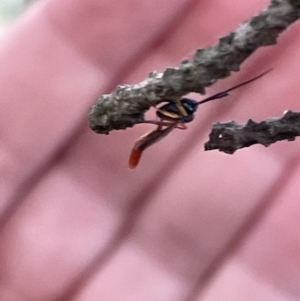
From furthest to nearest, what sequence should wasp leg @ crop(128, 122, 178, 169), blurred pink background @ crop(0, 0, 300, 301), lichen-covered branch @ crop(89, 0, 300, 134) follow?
blurred pink background @ crop(0, 0, 300, 301) → wasp leg @ crop(128, 122, 178, 169) → lichen-covered branch @ crop(89, 0, 300, 134)

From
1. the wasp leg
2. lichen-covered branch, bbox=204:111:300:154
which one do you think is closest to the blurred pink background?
the wasp leg

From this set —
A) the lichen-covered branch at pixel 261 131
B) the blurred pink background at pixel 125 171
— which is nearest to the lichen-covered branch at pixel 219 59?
the lichen-covered branch at pixel 261 131

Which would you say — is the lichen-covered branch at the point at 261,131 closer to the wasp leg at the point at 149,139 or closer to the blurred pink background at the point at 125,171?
the wasp leg at the point at 149,139

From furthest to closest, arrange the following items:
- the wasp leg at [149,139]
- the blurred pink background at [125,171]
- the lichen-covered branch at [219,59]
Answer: the blurred pink background at [125,171], the wasp leg at [149,139], the lichen-covered branch at [219,59]

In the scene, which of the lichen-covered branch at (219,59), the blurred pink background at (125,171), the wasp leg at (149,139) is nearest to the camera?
the lichen-covered branch at (219,59)

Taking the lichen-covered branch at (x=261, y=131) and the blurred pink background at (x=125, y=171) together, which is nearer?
the lichen-covered branch at (x=261, y=131)

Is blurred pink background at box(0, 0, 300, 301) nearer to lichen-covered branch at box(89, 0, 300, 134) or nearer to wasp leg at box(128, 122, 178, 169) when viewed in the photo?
wasp leg at box(128, 122, 178, 169)

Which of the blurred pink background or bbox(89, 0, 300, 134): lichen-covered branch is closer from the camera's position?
bbox(89, 0, 300, 134): lichen-covered branch

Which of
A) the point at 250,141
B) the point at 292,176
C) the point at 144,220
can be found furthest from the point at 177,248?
the point at 250,141

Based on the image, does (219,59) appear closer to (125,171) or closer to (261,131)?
(261,131)

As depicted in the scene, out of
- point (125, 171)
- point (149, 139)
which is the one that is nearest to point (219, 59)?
point (149, 139)
